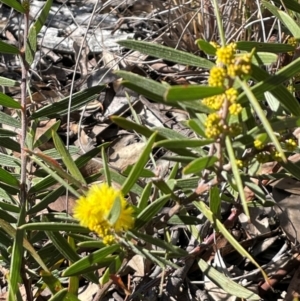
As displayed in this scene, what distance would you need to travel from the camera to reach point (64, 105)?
1588mm

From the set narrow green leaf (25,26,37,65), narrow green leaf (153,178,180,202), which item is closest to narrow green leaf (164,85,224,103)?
narrow green leaf (153,178,180,202)

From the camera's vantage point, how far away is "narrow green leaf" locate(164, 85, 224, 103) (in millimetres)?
907

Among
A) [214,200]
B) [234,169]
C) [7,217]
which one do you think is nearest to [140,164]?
[234,169]

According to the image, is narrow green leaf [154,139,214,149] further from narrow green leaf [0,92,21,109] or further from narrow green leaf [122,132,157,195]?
narrow green leaf [0,92,21,109]

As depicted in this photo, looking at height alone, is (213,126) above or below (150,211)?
above

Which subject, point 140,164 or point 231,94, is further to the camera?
point 140,164

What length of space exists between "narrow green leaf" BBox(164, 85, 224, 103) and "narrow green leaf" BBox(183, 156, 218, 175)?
141mm

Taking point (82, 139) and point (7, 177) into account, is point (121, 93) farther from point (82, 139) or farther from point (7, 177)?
point (7, 177)

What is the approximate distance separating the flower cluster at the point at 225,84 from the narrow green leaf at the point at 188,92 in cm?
2

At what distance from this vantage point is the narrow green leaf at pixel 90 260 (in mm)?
1229

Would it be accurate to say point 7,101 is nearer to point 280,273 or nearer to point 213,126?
point 213,126

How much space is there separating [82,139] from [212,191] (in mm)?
1080

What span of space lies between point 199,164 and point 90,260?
360 millimetres

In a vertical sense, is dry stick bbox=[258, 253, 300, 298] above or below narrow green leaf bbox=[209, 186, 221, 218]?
below
